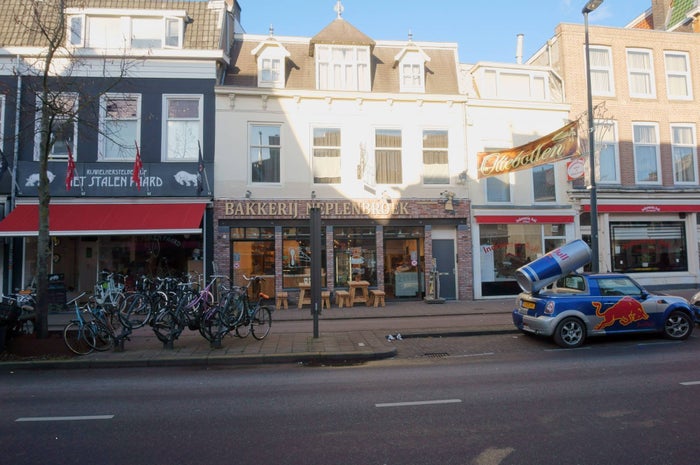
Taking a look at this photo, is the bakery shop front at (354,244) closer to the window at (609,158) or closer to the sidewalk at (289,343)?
the sidewalk at (289,343)

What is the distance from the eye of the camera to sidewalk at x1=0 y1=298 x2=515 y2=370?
26.0ft

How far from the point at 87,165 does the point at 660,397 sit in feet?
53.3

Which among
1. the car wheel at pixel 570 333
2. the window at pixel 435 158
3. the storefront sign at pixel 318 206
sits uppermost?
the window at pixel 435 158

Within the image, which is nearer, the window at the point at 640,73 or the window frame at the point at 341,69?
the window frame at the point at 341,69

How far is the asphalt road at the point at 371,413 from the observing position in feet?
13.1

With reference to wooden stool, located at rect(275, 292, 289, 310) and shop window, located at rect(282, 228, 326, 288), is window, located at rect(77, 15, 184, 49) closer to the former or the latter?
shop window, located at rect(282, 228, 326, 288)

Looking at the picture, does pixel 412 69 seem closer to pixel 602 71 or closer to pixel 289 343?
pixel 602 71

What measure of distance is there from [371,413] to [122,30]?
16068 mm

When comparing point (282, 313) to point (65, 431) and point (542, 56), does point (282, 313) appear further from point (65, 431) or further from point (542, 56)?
point (542, 56)

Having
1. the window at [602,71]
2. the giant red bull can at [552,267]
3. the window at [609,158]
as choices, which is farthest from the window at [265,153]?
the window at [602,71]

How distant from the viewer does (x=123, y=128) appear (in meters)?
15.2

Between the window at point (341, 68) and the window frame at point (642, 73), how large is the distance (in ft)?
36.6

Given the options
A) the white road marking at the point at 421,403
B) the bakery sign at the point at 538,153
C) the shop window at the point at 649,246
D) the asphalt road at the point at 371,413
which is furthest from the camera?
the shop window at the point at 649,246

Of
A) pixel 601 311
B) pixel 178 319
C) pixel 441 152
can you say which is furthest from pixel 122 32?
pixel 601 311
